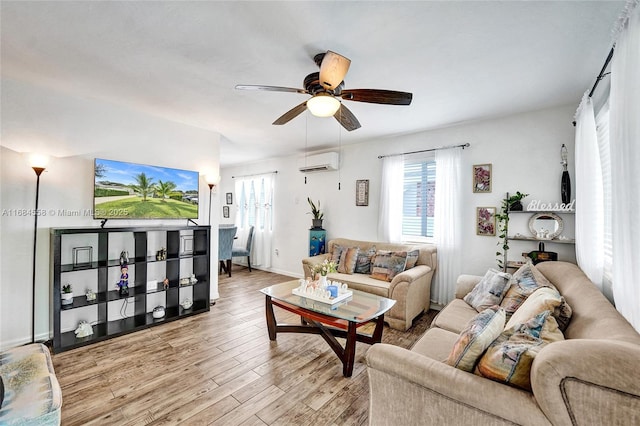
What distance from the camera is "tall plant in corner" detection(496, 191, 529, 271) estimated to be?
3.15 meters

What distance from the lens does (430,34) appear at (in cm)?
180

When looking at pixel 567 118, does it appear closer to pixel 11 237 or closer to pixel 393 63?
pixel 393 63

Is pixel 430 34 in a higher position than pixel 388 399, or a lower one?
higher

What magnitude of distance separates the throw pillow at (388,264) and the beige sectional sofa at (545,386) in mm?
1946

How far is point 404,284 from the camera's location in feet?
10.0

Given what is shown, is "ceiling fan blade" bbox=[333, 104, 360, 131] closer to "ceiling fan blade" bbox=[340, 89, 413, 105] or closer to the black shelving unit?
"ceiling fan blade" bbox=[340, 89, 413, 105]

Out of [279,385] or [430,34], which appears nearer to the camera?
[430,34]

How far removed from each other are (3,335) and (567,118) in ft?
19.8

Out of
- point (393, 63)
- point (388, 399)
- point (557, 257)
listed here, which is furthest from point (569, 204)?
point (388, 399)

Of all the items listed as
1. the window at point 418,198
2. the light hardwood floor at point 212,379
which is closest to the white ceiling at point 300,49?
the window at point 418,198

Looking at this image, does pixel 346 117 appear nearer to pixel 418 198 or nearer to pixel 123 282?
pixel 418 198

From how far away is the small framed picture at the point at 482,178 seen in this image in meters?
3.40

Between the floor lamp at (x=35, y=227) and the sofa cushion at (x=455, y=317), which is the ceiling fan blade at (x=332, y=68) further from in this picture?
the floor lamp at (x=35, y=227)

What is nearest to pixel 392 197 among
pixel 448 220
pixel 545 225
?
pixel 448 220
